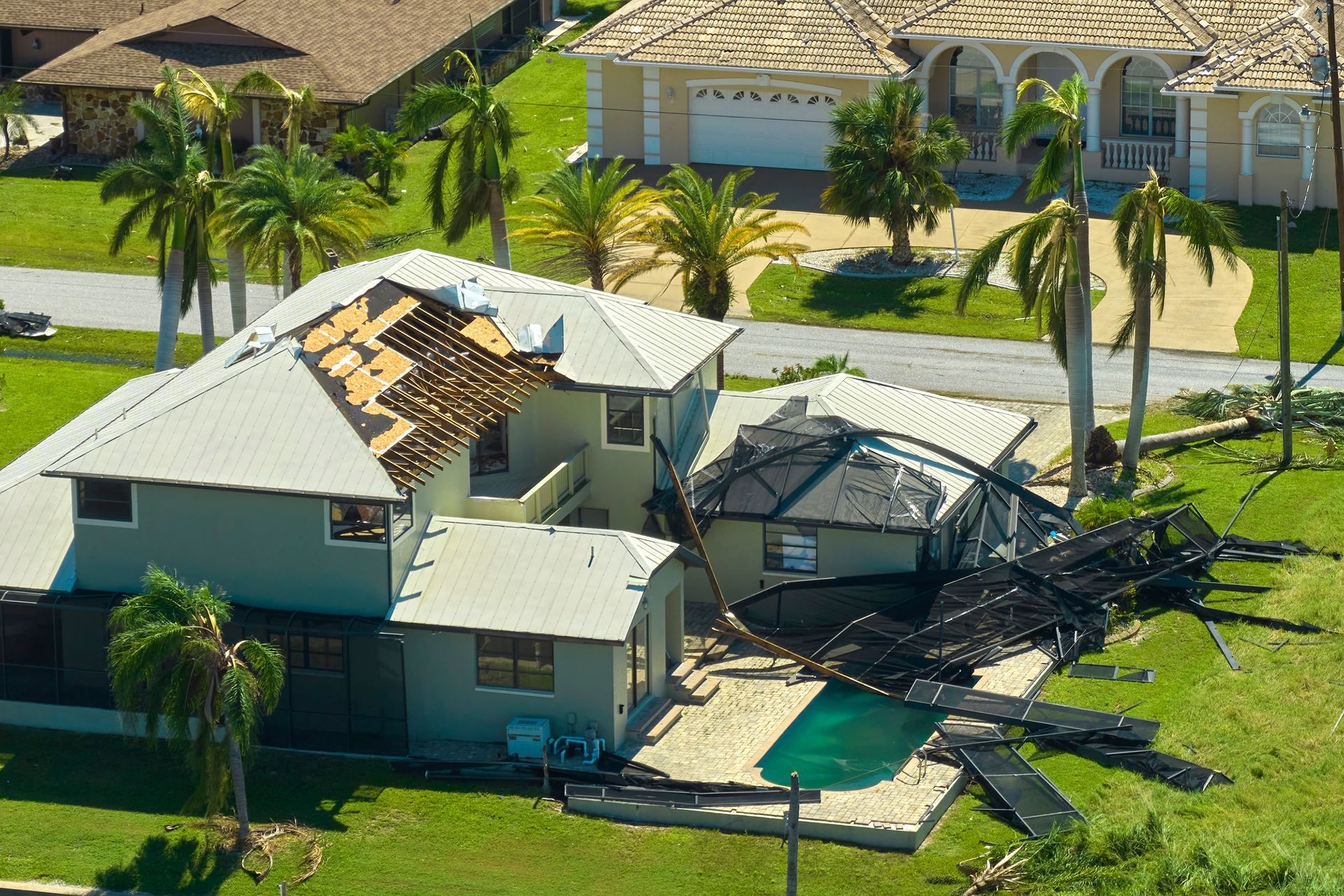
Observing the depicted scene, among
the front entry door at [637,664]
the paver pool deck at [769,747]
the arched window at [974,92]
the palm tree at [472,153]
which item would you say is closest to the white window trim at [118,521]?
the front entry door at [637,664]

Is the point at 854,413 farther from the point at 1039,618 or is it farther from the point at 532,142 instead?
the point at 532,142

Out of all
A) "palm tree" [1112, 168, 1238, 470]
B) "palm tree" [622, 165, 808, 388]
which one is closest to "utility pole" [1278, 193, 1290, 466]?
"palm tree" [1112, 168, 1238, 470]

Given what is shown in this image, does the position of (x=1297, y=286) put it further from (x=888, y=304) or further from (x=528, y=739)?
(x=528, y=739)

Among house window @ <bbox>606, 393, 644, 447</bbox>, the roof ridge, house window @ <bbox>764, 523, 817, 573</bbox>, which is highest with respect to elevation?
the roof ridge

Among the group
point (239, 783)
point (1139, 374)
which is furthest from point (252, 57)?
point (239, 783)

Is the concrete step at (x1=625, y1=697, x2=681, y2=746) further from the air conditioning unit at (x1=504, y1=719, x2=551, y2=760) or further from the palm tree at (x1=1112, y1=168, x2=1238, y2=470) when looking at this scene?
the palm tree at (x1=1112, y1=168, x2=1238, y2=470)

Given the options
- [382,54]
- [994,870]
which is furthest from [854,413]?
[382,54]
